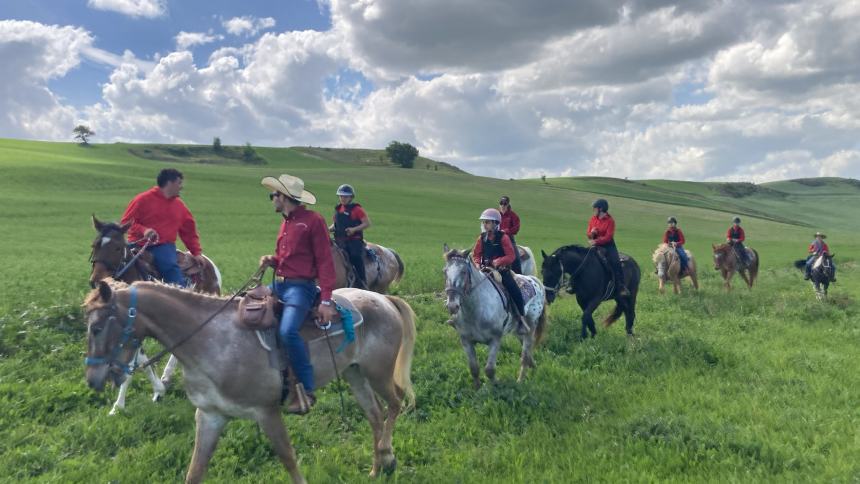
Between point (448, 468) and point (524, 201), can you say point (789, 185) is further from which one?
point (448, 468)

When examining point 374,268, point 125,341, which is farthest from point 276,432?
point 374,268

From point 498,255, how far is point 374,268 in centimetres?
457

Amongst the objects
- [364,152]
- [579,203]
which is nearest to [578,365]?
[579,203]

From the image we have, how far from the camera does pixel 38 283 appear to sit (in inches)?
602

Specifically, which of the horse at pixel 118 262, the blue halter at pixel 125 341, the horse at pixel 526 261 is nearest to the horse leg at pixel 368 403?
the blue halter at pixel 125 341

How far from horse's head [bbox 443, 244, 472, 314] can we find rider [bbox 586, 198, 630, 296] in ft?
16.3

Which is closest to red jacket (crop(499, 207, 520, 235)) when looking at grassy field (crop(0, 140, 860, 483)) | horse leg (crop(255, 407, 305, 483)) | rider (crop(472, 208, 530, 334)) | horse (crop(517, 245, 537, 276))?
horse (crop(517, 245, 537, 276))

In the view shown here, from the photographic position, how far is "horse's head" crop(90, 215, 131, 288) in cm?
718

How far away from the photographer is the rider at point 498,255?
29.8 feet

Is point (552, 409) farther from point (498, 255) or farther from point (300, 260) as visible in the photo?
point (300, 260)

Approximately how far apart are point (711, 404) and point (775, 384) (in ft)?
5.87

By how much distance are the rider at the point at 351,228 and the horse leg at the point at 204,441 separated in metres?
7.15

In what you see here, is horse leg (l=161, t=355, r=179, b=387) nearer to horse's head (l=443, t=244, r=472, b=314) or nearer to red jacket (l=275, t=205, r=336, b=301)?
red jacket (l=275, t=205, r=336, b=301)

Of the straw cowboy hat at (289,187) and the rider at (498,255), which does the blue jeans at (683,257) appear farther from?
the straw cowboy hat at (289,187)
